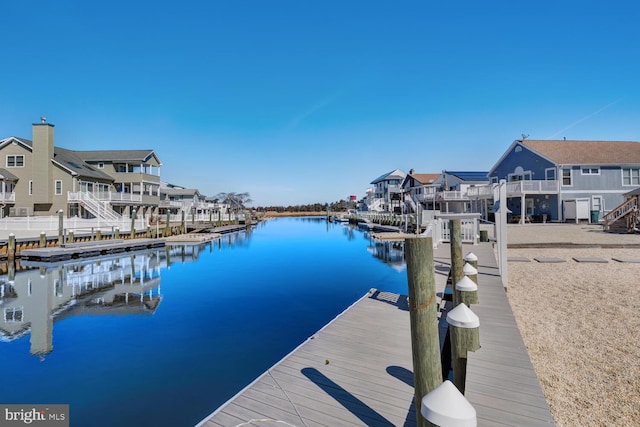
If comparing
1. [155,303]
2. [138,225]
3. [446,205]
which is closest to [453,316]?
[155,303]

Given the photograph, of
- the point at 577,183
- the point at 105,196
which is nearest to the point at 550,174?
the point at 577,183

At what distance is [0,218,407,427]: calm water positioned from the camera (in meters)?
5.89

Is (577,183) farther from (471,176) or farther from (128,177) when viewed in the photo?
(128,177)

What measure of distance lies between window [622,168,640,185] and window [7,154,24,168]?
56.0 metres

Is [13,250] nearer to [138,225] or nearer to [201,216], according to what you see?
[138,225]

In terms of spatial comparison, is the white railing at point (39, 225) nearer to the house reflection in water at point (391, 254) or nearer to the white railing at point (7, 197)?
the white railing at point (7, 197)

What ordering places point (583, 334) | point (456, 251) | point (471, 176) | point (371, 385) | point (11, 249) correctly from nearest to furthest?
point (371, 385), point (583, 334), point (456, 251), point (11, 249), point (471, 176)

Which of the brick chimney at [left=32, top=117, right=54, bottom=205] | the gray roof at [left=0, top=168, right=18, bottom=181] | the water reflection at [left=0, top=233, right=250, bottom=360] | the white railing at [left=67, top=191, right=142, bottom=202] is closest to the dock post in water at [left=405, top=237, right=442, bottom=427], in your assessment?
the water reflection at [left=0, top=233, right=250, bottom=360]

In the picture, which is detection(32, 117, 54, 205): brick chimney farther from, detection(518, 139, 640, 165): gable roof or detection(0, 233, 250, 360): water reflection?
detection(518, 139, 640, 165): gable roof

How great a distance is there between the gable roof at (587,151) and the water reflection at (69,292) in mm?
33162

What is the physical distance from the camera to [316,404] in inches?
156

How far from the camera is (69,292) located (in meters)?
13.8

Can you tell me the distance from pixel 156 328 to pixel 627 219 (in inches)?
1085

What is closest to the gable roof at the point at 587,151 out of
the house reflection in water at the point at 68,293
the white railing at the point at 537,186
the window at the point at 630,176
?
the window at the point at 630,176
